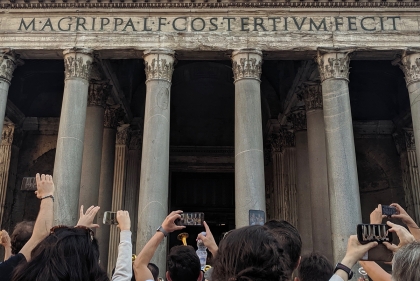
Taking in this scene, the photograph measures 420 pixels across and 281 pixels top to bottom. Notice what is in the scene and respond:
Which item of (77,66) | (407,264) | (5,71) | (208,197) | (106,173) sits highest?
(77,66)

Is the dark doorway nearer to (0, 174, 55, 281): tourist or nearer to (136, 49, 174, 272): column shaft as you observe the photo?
(136, 49, 174, 272): column shaft

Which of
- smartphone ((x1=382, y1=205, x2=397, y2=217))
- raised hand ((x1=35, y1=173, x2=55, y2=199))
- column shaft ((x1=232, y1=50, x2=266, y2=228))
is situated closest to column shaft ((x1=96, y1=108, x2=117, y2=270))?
column shaft ((x1=232, y1=50, x2=266, y2=228))

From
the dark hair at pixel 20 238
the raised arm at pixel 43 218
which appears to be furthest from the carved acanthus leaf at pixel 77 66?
the dark hair at pixel 20 238

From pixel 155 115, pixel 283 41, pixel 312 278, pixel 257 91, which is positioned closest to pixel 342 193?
pixel 257 91

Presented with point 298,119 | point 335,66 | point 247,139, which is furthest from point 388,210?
point 298,119

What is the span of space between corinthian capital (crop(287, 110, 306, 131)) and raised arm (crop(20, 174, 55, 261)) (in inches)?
599

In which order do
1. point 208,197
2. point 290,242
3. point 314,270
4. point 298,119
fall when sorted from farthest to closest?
1. point 208,197
2. point 298,119
3. point 314,270
4. point 290,242

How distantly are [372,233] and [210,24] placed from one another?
1166cm

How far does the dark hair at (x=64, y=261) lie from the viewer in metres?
2.32

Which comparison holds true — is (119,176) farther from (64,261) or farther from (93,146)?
(64,261)

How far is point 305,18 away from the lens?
14047 mm

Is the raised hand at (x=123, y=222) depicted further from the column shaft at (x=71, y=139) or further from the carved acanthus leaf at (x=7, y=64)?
the carved acanthus leaf at (x=7, y=64)

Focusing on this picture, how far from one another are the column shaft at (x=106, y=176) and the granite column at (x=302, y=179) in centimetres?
794

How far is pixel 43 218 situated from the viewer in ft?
12.0
